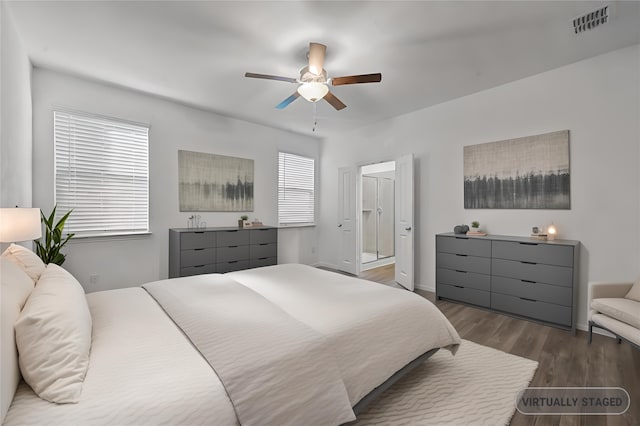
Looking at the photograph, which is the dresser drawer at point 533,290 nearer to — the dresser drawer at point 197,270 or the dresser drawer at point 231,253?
the dresser drawer at point 231,253

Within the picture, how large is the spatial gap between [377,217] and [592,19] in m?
4.73

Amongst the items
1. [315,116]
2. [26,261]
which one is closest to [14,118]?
[26,261]

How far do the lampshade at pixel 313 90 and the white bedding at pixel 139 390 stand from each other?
7.22 ft

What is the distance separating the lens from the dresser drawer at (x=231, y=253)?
4.11 meters

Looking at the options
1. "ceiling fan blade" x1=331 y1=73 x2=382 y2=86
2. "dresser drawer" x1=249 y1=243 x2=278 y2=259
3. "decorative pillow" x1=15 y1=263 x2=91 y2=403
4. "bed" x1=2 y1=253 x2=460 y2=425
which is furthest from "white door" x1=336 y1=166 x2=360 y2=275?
"decorative pillow" x1=15 y1=263 x2=91 y2=403

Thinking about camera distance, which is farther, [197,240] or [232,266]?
[232,266]

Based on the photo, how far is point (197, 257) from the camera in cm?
392

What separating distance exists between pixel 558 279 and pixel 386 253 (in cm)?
393

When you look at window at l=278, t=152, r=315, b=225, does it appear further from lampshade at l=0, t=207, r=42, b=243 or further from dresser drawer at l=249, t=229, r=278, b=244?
lampshade at l=0, t=207, r=42, b=243

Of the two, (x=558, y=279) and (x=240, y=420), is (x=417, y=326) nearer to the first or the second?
(x=240, y=420)

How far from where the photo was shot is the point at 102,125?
3570 millimetres

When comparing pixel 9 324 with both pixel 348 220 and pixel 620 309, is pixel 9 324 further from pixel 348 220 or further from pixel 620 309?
pixel 348 220

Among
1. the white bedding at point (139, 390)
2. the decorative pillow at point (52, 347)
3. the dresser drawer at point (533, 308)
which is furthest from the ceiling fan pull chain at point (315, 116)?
the decorative pillow at point (52, 347)

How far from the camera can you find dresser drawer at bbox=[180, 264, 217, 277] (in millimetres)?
3806
